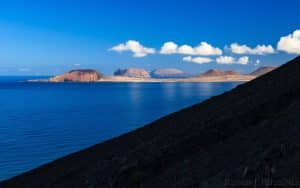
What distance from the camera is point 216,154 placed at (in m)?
19.1

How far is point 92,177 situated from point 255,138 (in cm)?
1116

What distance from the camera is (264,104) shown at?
2669 centimetres

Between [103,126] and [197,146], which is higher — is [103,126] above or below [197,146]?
below

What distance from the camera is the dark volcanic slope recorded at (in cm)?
1417

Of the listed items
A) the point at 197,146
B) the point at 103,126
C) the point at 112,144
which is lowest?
the point at 103,126

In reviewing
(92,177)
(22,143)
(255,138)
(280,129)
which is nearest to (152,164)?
(92,177)

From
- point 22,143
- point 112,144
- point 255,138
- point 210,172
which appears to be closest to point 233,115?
point 255,138

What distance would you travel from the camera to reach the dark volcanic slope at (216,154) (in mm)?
14167

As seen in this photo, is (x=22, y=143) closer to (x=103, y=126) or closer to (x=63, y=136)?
(x=63, y=136)

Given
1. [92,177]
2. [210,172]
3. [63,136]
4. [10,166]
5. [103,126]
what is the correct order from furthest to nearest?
1. [103,126]
2. [63,136]
3. [10,166]
4. [92,177]
5. [210,172]

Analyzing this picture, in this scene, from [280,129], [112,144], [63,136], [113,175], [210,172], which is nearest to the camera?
[210,172]

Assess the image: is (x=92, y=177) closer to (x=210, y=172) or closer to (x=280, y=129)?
(x=210, y=172)

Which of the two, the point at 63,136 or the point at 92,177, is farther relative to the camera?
the point at 63,136

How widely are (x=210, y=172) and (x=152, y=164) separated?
5739 millimetres
